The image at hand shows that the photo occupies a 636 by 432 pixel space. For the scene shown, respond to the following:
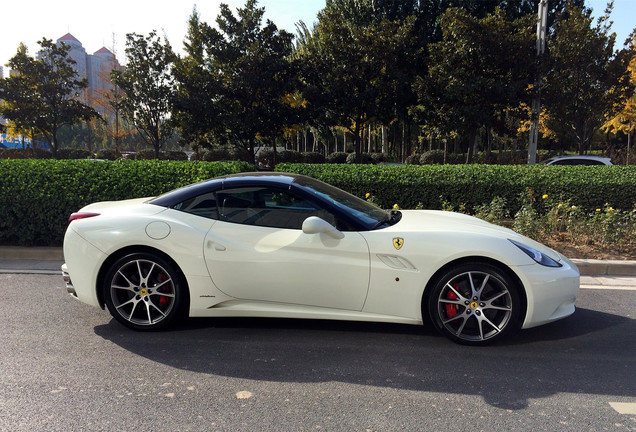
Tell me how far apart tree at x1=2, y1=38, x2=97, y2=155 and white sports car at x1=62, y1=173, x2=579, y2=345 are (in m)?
22.8

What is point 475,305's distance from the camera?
137 inches

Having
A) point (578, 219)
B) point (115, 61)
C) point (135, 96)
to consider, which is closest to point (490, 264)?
point (578, 219)

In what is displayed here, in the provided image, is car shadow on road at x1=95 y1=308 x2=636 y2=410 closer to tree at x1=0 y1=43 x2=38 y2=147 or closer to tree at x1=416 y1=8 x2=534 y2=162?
tree at x1=416 y1=8 x2=534 y2=162

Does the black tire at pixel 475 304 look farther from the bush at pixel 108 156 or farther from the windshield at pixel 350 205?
the bush at pixel 108 156

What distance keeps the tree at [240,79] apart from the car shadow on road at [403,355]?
1388cm

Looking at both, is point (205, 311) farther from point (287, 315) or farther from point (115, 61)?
point (115, 61)

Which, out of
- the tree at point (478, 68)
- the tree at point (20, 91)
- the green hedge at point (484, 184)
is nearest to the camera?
the green hedge at point (484, 184)

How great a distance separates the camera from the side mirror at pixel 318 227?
348 cm

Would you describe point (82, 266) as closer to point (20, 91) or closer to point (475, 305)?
point (475, 305)

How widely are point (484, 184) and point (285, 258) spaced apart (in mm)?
5408

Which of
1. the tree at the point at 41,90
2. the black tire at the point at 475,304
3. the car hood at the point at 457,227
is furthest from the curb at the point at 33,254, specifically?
the tree at the point at 41,90

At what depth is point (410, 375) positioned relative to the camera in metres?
3.13

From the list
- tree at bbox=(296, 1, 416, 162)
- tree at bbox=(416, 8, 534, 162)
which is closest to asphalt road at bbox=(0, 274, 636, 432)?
tree at bbox=(416, 8, 534, 162)

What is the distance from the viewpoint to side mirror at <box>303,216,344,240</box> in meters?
3.48
